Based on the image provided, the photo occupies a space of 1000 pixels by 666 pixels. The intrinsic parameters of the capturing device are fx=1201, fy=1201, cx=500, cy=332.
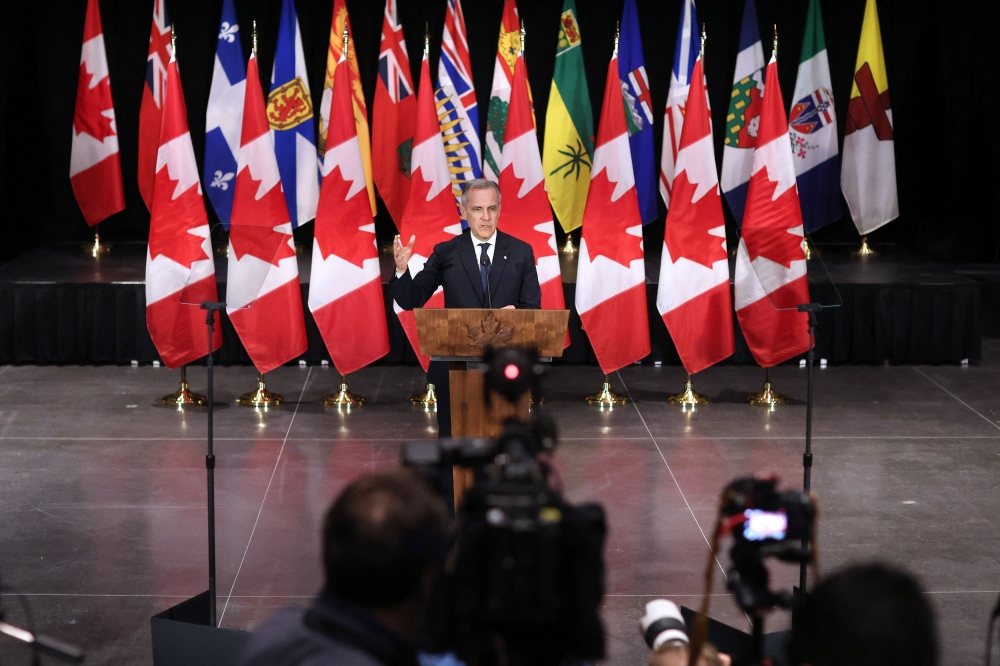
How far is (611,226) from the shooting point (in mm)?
7570

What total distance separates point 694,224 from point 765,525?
227 inches

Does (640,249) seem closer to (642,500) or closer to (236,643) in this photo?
(642,500)

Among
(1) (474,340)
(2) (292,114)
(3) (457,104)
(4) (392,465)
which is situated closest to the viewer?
(1) (474,340)

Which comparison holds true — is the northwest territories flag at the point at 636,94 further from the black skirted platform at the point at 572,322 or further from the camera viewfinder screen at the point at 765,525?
the camera viewfinder screen at the point at 765,525

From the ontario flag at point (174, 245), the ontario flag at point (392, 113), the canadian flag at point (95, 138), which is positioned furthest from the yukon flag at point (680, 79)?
the canadian flag at point (95, 138)

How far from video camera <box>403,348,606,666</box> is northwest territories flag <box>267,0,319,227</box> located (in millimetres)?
7783

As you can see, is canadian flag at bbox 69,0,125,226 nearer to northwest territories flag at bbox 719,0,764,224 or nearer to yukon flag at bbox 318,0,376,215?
yukon flag at bbox 318,0,376,215

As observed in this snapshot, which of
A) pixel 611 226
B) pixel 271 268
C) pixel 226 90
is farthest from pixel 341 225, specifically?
pixel 226 90

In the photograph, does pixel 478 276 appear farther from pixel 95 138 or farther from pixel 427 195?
pixel 95 138

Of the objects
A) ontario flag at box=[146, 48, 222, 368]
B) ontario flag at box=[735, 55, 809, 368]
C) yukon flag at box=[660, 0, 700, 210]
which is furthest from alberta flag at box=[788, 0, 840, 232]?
ontario flag at box=[146, 48, 222, 368]

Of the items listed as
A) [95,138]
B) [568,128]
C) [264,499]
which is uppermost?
[568,128]

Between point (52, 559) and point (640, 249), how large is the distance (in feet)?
13.2

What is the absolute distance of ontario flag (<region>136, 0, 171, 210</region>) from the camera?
9430 millimetres

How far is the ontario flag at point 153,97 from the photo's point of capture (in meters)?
9.43
